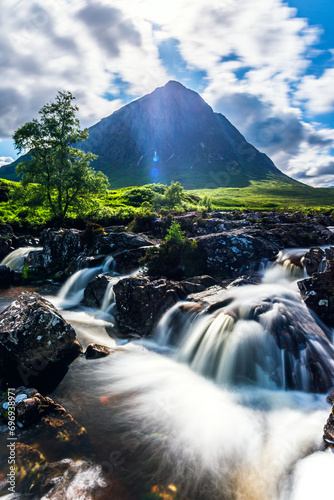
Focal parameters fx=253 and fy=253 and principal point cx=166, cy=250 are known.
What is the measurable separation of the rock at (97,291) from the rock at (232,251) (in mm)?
7426

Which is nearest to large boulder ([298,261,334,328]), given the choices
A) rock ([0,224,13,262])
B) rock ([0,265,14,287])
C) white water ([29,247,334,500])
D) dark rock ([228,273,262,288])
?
white water ([29,247,334,500])

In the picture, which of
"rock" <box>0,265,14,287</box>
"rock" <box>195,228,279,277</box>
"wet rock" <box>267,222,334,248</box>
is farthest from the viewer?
"rock" <box>0,265,14,287</box>

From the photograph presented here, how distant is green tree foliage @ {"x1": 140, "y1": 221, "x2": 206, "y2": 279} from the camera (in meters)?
18.2

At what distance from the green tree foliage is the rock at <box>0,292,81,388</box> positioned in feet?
25.2

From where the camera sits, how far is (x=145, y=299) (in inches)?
602

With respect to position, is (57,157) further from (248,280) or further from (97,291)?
(248,280)

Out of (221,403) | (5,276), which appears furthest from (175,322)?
(5,276)

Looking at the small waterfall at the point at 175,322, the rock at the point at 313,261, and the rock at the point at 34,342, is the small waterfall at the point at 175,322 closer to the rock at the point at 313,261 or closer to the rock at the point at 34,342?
the rock at the point at 34,342

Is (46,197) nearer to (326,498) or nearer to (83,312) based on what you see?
(83,312)

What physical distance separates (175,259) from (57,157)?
75.9ft

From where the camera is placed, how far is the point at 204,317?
12773 millimetres

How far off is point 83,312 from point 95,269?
5.01 metres

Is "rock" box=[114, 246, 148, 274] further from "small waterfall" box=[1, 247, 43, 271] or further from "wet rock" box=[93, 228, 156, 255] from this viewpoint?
"small waterfall" box=[1, 247, 43, 271]

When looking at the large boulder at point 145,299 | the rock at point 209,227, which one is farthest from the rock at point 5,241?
the rock at point 209,227
